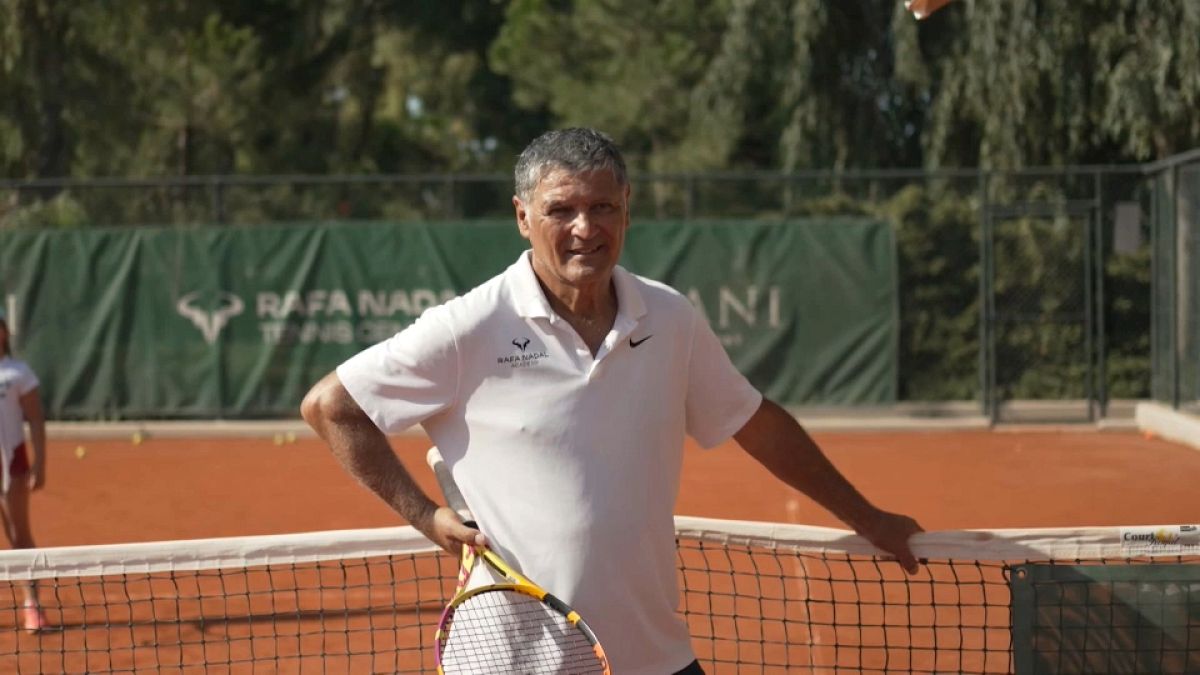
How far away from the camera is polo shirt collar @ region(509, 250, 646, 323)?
9.03 ft

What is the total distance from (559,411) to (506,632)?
16.7 inches

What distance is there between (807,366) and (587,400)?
12.3 meters

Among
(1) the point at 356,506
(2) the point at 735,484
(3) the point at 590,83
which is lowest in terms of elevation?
(2) the point at 735,484

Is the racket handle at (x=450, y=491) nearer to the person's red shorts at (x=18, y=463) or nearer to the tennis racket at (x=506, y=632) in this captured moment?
the tennis racket at (x=506, y=632)

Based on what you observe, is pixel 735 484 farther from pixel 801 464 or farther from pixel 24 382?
pixel 801 464

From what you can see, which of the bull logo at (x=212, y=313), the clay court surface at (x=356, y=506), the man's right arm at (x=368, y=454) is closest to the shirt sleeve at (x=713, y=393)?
the man's right arm at (x=368, y=454)

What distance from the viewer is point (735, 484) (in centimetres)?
1099

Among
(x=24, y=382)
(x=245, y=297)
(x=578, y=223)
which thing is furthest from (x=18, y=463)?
(x=245, y=297)

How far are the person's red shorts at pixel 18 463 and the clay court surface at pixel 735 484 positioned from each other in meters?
1.69

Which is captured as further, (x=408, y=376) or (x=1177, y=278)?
(x=1177, y=278)

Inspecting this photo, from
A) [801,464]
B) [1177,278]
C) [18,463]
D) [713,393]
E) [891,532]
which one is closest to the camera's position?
[713,393]

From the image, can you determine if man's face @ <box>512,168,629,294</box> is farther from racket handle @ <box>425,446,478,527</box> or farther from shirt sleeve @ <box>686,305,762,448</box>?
racket handle @ <box>425,446,478,527</box>

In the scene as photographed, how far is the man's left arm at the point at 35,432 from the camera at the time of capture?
727cm

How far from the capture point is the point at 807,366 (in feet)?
48.5
